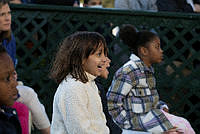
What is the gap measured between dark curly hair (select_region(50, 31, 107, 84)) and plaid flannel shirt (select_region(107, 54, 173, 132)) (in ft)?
3.58

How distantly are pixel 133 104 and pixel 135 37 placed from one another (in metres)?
0.85

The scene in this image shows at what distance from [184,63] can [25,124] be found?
2.63 meters

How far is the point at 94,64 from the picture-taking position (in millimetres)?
3338

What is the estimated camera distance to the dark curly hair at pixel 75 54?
330 cm

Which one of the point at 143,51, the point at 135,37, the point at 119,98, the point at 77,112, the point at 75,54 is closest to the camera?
the point at 77,112

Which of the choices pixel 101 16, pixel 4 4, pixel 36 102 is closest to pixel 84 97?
pixel 36 102

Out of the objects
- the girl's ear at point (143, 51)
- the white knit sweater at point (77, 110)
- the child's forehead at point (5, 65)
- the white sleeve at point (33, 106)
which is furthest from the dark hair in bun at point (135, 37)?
the child's forehead at point (5, 65)

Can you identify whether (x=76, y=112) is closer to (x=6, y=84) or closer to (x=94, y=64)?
(x=94, y=64)

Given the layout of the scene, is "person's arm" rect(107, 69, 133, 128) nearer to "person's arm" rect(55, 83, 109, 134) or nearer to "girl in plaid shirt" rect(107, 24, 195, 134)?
"girl in plaid shirt" rect(107, 24, 195, 134)

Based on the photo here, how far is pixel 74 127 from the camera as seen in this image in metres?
3.05

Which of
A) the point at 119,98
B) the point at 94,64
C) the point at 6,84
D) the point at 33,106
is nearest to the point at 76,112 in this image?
the point at 94,64

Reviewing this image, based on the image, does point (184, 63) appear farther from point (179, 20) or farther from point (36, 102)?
point (36, 102)

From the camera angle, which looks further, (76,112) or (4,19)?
(4,19)

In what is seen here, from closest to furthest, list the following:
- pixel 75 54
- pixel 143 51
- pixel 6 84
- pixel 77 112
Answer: pixel 6 84
pixel 77 112
pixel 75 54
pixel 143 51
